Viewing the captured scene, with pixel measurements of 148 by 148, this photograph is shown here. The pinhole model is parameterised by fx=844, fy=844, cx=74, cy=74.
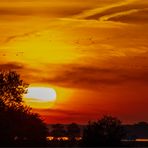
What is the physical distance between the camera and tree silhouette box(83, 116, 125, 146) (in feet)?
325

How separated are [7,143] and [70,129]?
238 ft

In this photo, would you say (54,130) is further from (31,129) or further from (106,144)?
(106,144)

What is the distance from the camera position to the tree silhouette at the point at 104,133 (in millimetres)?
99056

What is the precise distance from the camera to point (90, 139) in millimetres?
100625

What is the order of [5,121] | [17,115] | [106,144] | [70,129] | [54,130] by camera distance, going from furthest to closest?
[54,130] < [70,129] < [17,115] < [5,121] < [106,144]

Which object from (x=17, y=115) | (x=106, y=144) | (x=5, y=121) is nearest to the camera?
(x=106, y=144)

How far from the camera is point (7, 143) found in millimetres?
101312

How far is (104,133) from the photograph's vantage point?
100875 millimetres

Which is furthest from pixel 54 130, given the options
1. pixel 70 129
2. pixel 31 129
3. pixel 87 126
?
pixel 87 126

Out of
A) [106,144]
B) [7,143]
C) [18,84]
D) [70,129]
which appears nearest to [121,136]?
[106,144]

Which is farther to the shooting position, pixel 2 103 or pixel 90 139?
pixel 2 103

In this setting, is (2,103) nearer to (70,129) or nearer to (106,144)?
(106,144)

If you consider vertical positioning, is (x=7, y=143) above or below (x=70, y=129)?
below

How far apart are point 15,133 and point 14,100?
5.63 meters
